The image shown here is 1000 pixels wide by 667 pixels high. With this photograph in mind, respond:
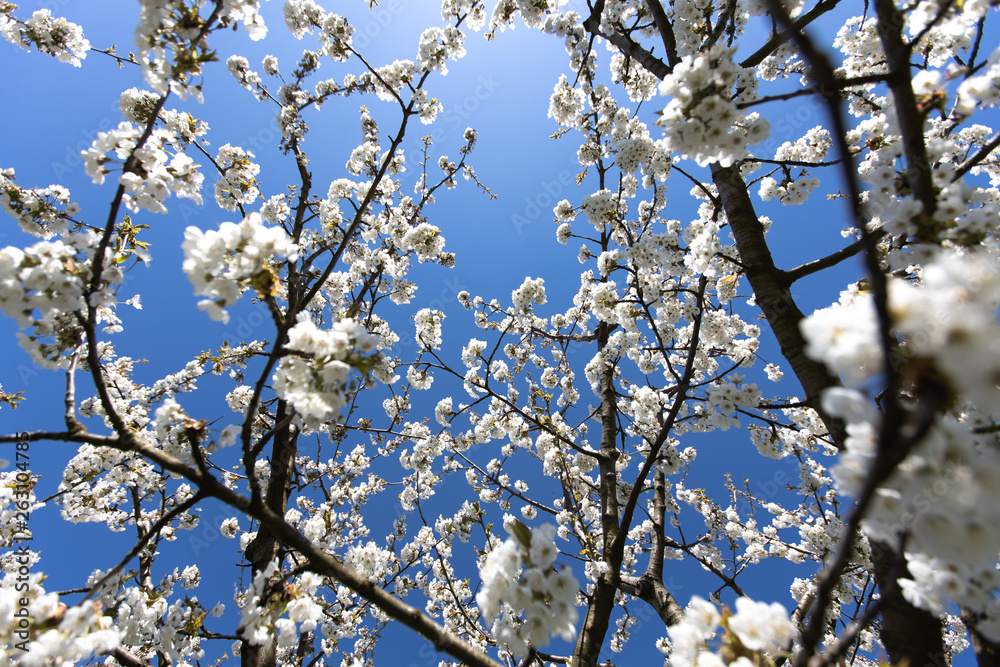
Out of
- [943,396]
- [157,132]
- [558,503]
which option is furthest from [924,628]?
[558,503]

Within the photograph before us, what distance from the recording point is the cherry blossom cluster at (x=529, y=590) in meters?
1.59

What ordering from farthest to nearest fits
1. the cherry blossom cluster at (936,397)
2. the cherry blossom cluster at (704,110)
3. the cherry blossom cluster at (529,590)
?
the cherry blossom cluster at (704,110)
the cherry blossom cluster at (529,590)
the cherry blossom cluster at (936,397)

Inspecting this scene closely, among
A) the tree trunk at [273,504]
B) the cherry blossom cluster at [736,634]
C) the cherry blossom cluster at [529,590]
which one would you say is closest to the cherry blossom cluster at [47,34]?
the tree trunk at [273,504]

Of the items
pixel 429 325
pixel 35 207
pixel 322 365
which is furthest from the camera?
pixel 429 325

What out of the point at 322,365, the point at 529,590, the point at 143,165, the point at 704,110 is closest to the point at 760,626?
the point at 529,590

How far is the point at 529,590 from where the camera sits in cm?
157

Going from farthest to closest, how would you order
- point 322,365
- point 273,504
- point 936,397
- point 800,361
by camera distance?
point 273,504 → point 800,361 → point 322,365 → point 936,397

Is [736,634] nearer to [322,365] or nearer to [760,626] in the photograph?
[760,626]

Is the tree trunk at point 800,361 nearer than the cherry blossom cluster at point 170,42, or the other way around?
the tree trunk at point 800,361

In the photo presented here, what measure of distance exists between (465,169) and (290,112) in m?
2.64

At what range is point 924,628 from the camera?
1710mm

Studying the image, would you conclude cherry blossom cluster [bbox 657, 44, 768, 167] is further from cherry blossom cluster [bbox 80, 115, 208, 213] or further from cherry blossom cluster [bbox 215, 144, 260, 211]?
cherry blossom cluster [bbox 215, 144, 260, 211]

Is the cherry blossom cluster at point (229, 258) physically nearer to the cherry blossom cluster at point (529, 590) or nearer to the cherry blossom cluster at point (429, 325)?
the cherry blossom cluster at point (529, 590)

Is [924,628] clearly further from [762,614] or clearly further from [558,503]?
[558,503]
